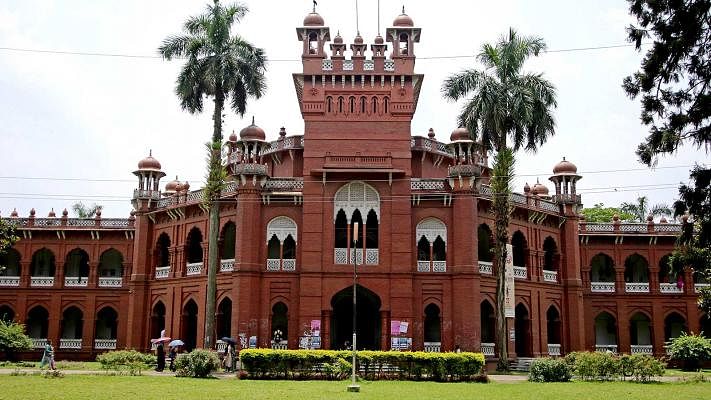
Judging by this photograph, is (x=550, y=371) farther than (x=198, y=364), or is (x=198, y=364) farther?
(x=550, y=371)

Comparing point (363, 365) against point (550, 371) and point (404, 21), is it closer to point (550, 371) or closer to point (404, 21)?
point (550, 371)

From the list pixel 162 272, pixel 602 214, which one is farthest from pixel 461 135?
pixel 602 214

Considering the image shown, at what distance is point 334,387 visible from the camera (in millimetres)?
24016

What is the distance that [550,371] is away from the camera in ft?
93.5

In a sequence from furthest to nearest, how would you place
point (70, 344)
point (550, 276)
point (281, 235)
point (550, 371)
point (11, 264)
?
point (11, 264), point (70, 344), point (550, 276), point (281, 235), point (550, 371)

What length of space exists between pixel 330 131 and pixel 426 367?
13599mm

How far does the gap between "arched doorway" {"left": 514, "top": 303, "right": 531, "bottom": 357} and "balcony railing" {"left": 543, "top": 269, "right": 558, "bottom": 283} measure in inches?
93.8

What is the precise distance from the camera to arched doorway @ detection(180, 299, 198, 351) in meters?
39.6

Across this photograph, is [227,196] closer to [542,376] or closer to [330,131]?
[330,131]

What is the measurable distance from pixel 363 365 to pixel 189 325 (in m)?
16.4

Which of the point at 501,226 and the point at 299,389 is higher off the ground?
the point at 501,226

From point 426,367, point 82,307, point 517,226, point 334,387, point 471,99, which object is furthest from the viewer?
point 82,307

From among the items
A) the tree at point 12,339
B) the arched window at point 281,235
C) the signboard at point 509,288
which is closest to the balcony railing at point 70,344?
the tree at point 12,339

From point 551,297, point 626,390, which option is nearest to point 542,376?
point 626,390
